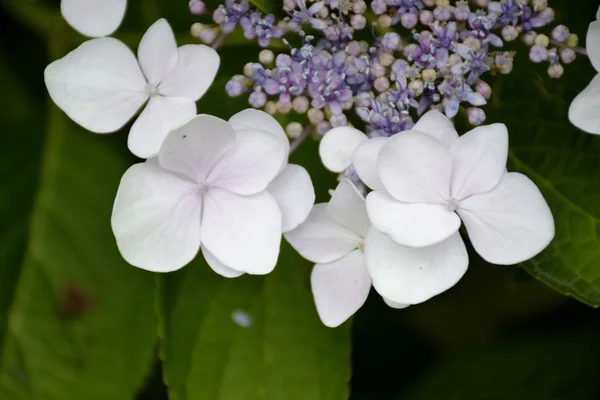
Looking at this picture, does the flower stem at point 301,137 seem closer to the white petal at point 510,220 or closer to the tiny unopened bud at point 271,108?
the tiny unopened bud at point 271,108

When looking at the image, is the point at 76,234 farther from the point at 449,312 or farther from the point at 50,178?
the point at 449,312

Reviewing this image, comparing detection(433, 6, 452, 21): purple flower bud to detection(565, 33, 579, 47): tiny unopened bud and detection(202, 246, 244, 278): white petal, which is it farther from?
detection(202, 246, 244, 278): white petal

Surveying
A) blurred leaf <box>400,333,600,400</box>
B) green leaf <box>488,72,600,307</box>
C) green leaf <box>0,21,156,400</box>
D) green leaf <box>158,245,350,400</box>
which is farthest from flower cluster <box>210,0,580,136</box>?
blurred leaf <box>400,333,600,400</box>

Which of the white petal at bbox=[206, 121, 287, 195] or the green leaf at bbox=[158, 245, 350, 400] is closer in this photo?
the white petal at bbox=[206, 121, 287, 195]

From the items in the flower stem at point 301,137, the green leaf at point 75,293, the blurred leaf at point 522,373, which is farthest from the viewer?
the blurred leaf at point 522,373

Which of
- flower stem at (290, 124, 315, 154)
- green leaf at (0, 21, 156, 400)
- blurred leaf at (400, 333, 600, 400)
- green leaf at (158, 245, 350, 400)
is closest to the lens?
flower stem at (290, 124, 315, 154)

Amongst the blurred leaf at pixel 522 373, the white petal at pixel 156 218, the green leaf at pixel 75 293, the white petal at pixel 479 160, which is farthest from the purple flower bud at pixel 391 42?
the blurred leaf at pixel 522 373

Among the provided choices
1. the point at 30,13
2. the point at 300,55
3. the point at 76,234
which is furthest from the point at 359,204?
the point at 30,13
